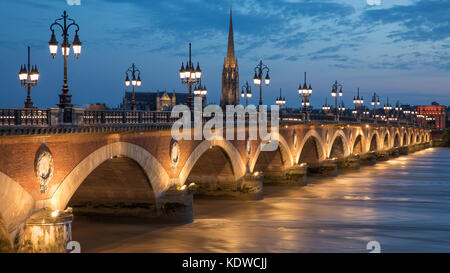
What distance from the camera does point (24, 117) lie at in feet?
54.7

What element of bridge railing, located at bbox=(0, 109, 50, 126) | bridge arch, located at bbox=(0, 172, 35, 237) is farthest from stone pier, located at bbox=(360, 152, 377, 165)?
bridge arch, located at bbox=(0, 172, 35, 237)

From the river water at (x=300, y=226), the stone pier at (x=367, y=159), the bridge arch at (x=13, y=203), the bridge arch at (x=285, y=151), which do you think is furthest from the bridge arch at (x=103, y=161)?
the stone pier at (x=367, y=159)

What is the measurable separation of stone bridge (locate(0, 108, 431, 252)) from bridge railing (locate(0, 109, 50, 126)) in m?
→ 0.26

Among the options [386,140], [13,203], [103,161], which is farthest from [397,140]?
[13,203]

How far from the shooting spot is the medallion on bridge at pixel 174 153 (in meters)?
27.2

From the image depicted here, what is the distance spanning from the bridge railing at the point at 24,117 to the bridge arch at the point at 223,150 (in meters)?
11.3

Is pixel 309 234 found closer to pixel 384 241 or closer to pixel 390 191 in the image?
pixel 384 241

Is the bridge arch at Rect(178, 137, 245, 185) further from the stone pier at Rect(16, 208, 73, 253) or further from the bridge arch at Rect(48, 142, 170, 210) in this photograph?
the stone pier at Rect(16, 208, 73, 253)

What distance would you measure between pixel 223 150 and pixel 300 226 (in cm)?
727

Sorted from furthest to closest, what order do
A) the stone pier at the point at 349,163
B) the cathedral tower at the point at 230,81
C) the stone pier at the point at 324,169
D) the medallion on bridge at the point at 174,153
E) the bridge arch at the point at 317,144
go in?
the cathedral tower at the point at 230,81 → the stone pier at the point at 349,163 → the stone pier at the point at 324,169 → the bridge arch at the point at 317,144 → the medallion on bridge at the point at 174,153

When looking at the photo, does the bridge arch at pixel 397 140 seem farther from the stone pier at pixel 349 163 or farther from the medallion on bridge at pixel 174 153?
the medallion on bridge at pixel 174 153

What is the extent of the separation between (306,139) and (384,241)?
2633 cm

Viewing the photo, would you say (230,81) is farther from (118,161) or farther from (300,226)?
(118,161)
